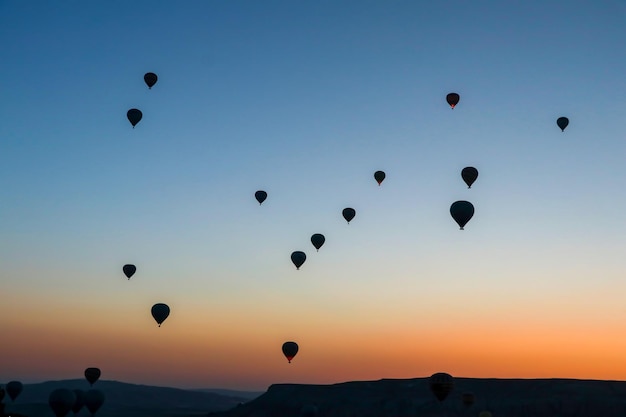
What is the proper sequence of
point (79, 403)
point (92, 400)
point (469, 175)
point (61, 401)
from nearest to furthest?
point (469, 175)
point (61, 401)
point (79, 403)
point (92, 400)

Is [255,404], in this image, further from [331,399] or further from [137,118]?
[137,118]

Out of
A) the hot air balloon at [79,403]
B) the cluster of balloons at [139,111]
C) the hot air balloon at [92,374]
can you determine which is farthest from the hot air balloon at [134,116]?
the hot air balloon at [92,374]

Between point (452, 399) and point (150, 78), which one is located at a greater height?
point (452, 399)

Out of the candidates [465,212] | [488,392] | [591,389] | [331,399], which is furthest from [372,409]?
[465,212]

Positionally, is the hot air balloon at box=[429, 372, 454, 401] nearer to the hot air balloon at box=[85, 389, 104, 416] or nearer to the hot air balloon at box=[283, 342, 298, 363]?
the hot air balloon at box=[283, 342, 298, 363]

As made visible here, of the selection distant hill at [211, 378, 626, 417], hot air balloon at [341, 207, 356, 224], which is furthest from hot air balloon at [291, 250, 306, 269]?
distant hill at [211, 378, 626, 417]

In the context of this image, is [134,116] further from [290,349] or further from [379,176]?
[290,349]

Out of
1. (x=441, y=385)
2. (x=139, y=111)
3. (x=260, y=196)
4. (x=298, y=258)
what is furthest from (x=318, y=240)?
(x=441, y=385)
